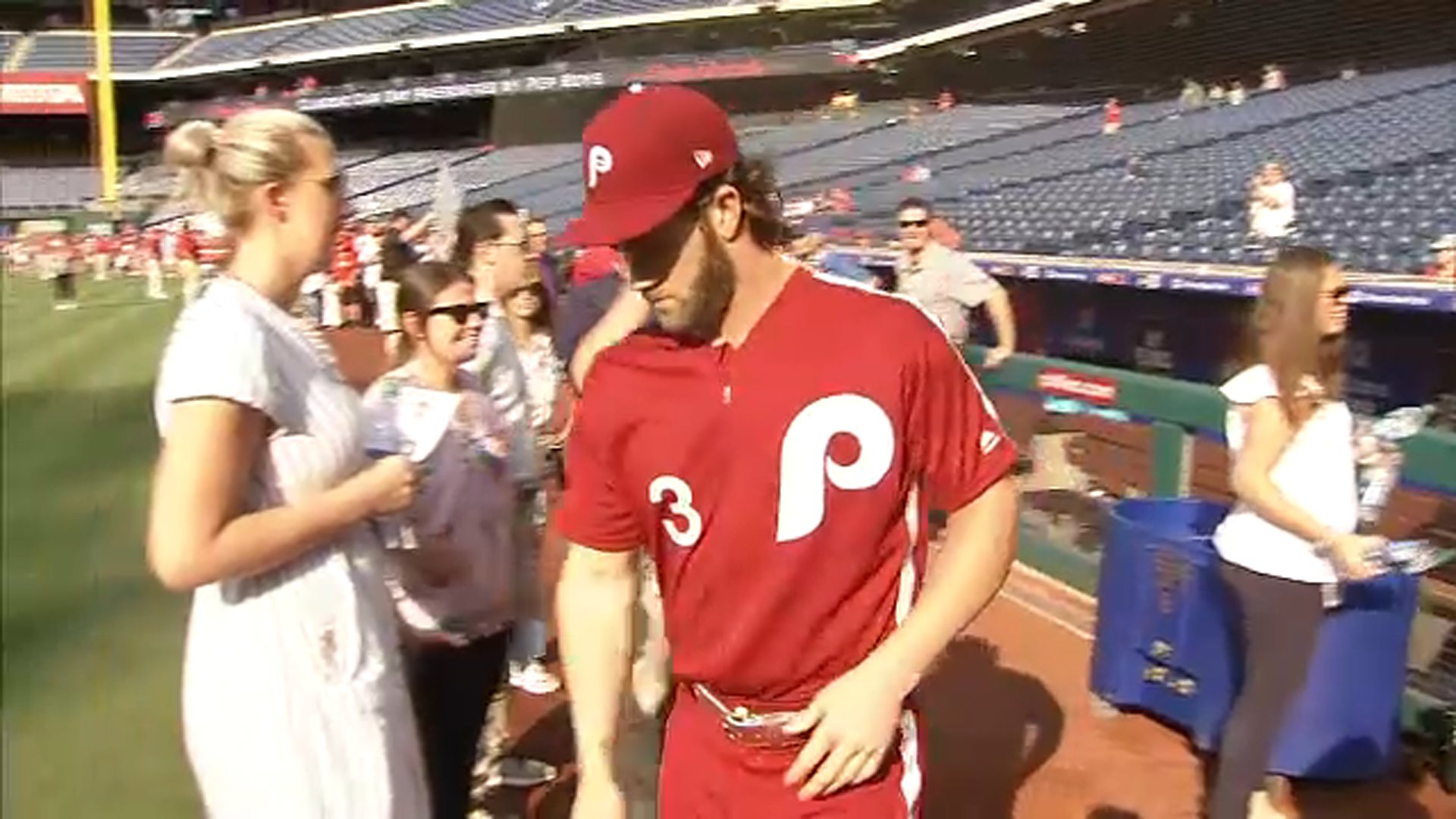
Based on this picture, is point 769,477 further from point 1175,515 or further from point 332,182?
point 1175,515

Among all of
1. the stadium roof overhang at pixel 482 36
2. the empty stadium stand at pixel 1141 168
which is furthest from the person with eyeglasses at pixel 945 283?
the stadium roof overhang at pixel 482 36

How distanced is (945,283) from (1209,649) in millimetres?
2902

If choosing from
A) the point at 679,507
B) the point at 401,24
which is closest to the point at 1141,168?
the point at 401,24

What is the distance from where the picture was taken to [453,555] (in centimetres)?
296

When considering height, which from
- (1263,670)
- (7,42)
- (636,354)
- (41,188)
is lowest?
(1263,670)

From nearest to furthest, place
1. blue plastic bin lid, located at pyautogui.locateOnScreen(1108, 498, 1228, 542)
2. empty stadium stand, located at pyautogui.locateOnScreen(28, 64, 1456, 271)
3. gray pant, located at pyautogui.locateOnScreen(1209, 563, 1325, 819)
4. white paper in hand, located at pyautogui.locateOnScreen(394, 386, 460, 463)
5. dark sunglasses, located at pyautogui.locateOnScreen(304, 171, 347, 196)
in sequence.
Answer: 1. dark sunglasses, located at pyautogui.locateOnScreen(304, 171, 347, 196)
2. white paper in hand, located at pyautogui.locateOnScreen(394, 386, 460, 463)
3. gray pant, located at pyautogui.locateOnScreen(1209, 563, 1325, 819)
4. blue plastic bin lid, located at pyautogui.locateOnScreen(1108, 498, 1228, 542)
5. empty stadium stand, located at pyautogui.locateOnScreen(28, 64, 1456, 271)

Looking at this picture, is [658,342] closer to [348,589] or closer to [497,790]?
[348,589]

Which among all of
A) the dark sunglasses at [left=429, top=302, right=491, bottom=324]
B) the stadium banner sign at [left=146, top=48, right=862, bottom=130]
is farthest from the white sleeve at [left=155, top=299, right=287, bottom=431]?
the dark sunglasses at [left=429, top=302, right=491, bottom=324]

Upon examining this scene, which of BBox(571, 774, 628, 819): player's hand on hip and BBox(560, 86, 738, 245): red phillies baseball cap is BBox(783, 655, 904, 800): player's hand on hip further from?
BBox(560, 86, 738, 245): red phillies baseball cap

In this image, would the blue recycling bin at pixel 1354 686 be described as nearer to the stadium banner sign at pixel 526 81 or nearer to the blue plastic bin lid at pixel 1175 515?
the blue plastic bin lid at pixel 1175 515

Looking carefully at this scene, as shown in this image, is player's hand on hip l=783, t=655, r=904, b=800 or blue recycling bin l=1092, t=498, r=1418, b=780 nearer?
player's hand on hip l=783, t=655, r=904, b=800

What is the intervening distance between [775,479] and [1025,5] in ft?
56.6

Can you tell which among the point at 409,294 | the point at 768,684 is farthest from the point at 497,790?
the point at 768,684

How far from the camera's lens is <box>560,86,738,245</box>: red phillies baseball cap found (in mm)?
1741
